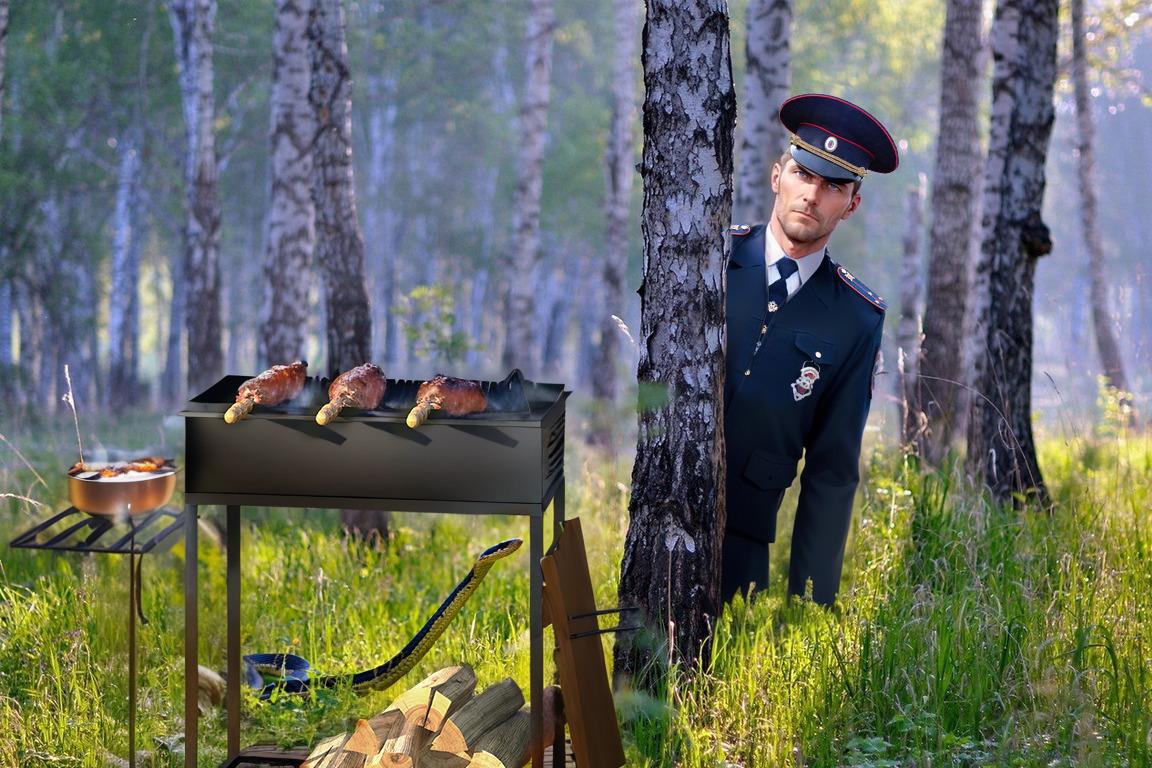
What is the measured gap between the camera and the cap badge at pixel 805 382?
12.9 ft

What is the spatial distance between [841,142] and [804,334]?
665 millimetres

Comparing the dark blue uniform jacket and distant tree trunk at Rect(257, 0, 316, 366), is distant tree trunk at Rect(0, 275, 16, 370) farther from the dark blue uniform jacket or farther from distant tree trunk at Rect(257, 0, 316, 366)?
the dark blue uniform jacket

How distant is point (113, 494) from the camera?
12.2ft

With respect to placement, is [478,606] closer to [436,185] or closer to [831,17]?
[831,17]

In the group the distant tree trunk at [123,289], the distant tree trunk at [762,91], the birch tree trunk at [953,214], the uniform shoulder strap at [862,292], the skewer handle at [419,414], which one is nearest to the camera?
the skewer handle at [419,414]

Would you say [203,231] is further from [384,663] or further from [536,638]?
[536,638]

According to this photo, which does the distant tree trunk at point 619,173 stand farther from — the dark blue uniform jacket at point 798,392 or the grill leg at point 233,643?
the grill leg at point 233,643

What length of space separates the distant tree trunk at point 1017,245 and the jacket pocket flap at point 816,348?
7.98 ft

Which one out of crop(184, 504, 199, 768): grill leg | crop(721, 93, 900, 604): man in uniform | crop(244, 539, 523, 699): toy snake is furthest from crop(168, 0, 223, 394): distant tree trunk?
crop(721, 93, 900, 604): man in uniform

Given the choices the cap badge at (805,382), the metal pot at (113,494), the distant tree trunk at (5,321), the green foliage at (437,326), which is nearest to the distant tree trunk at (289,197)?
the green foliage at (437,326)

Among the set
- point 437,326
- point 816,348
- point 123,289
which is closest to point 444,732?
point 816,348

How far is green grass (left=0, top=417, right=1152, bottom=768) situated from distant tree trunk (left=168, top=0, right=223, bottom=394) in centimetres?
667

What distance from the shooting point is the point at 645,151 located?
11.8 ft

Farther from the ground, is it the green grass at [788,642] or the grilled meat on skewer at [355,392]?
the grilled meat on skewer at [355,392]
